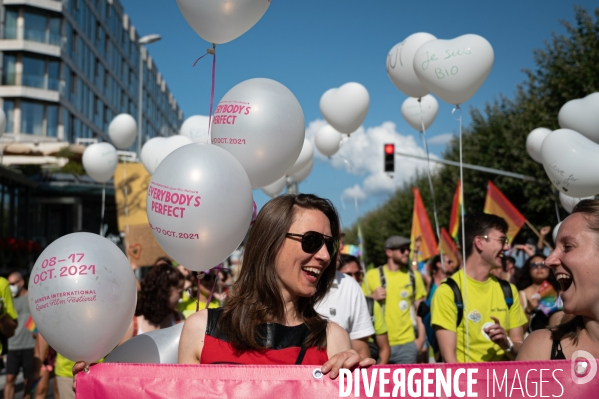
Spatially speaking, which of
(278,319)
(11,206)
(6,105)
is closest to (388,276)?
(278,319)

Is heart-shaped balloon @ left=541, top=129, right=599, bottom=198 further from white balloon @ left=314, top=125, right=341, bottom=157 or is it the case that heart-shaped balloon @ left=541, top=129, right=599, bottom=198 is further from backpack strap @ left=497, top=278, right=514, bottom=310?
white balloon @ left=314, top=125, right=341, bottom=157

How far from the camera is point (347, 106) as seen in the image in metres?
8.36

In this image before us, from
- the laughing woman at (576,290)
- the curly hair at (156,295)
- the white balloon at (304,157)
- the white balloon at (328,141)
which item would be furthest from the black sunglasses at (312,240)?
the white balloon at (328,141)

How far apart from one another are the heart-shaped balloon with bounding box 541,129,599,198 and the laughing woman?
2.78 m

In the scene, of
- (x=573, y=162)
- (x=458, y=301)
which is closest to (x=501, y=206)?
(x=573, y=162)

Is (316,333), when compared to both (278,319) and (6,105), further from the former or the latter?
(6,105)

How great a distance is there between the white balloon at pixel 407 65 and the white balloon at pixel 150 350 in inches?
178

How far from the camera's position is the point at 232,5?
3.69 m

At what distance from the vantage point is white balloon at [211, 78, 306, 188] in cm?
354

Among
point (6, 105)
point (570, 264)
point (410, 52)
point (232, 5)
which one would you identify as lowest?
point (570, 264)

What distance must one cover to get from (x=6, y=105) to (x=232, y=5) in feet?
136

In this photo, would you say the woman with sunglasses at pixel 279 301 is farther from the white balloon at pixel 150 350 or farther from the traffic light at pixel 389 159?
the traffic light at pixel 389 159

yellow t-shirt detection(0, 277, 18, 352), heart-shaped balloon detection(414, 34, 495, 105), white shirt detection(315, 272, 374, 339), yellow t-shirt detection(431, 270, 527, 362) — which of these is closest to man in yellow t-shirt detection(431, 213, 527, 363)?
yellow t-shirt detection(431, 270, 527, 362)

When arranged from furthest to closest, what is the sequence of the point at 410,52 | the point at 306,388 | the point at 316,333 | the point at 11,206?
the point at 11,206 → the point at 410,52 → the point at 316,333 → the point at 306,388
